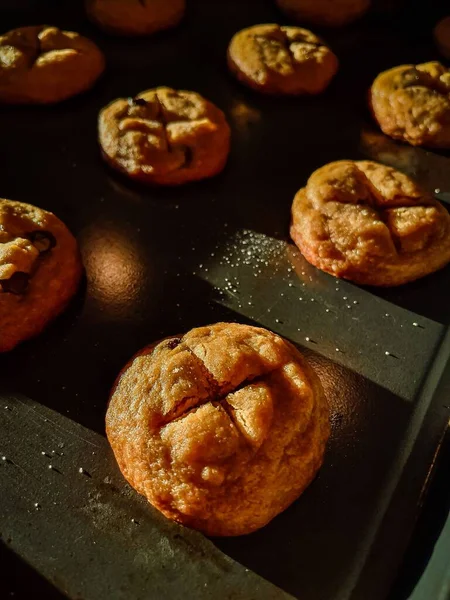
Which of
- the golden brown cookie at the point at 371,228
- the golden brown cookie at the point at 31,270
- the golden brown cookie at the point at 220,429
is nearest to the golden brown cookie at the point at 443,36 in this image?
the golden brown cookie at the point at 371,228

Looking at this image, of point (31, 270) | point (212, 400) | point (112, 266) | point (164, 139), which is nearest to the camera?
point (212, 400)

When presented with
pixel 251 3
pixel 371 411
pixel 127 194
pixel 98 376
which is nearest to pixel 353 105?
pixel 251 3

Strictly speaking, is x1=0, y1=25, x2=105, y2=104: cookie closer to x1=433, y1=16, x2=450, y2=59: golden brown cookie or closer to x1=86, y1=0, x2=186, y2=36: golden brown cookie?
x1=86, y1=0, x2=186, y2=36: golden brown cookie

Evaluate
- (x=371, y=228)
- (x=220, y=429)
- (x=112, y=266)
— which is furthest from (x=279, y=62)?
(x=220, y=429)

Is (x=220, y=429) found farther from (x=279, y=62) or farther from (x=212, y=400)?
(x=279, y=62)

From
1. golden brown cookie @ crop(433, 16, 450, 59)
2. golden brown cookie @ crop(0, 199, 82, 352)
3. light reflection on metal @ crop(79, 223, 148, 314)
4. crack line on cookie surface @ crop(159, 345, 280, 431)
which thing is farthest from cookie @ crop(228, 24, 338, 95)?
crack line on cookie surface @ crop(159, 345, 280, 431)

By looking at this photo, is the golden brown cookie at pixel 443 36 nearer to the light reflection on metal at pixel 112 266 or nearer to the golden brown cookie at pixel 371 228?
the golden brown cookie at pixel 371 228
